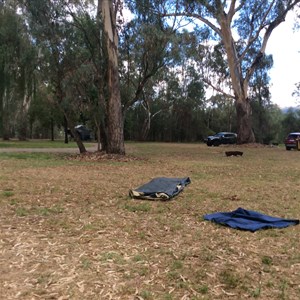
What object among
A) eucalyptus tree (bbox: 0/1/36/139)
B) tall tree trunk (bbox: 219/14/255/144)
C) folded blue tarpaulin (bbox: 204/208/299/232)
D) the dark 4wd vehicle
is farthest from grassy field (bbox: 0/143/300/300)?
the dark 4wd vehicle

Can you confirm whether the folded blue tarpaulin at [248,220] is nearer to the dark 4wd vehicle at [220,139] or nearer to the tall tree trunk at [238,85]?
the tall tree trunk at [238,85]

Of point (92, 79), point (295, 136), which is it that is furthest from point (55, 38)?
point (295, 136)

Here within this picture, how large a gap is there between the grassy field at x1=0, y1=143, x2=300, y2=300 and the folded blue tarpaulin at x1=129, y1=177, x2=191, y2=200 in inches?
9.2

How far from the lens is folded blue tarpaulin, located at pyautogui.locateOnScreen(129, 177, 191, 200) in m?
7.28

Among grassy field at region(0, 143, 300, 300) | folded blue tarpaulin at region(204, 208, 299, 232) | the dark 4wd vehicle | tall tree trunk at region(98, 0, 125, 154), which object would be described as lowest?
grassy field at region(0, 143, 300, 300)

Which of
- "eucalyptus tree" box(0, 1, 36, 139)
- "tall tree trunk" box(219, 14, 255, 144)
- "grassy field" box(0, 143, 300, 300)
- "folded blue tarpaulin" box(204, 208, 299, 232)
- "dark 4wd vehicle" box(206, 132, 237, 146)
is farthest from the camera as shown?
"dark 4wd vehicle" box(206, 132, 237, 146)

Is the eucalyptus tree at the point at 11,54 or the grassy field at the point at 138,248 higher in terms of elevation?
the eucalyptus tree at the point at 11,54

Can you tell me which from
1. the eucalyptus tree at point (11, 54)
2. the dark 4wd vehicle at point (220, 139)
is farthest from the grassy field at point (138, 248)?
the dark 4wd vehicle at point (220, 139)

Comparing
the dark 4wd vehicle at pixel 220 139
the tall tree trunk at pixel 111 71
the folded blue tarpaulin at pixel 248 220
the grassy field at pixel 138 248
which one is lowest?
the grassy field at pixel 138 248

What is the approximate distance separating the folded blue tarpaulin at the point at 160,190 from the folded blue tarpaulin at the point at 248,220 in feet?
5.24

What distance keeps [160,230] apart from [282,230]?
1664 mm

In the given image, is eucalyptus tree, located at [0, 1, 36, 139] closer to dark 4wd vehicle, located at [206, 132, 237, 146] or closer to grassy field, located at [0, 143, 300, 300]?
grassy field, located at [0, 143, 300, 300]

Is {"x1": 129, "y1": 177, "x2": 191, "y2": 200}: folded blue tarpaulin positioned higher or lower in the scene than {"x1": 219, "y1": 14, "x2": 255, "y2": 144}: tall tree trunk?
lower

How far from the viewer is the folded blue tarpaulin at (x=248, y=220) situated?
17.2 feet
